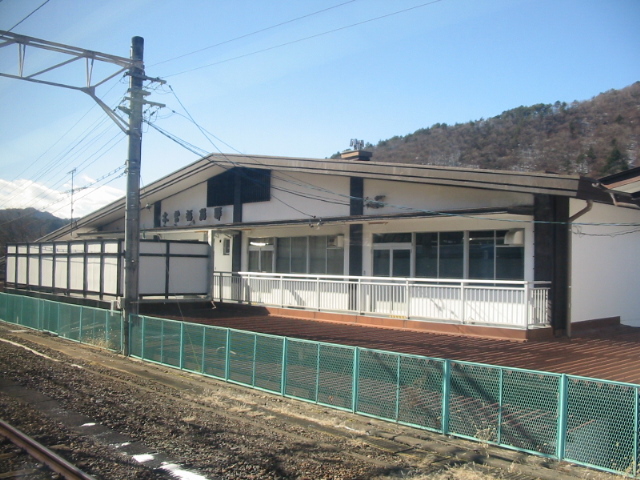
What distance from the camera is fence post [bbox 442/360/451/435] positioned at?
784 cm

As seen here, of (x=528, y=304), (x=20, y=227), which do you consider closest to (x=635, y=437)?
(x=528, y=304)

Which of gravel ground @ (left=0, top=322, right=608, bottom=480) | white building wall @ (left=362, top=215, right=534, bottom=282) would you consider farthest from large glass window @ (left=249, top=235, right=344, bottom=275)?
gravel ground @ (left=0, top=322, right=608, bottom=480)

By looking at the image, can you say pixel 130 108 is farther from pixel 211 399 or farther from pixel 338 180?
pixel 211 399

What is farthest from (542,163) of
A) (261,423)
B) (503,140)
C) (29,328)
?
(261,423)

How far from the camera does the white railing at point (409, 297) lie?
42.8 ft

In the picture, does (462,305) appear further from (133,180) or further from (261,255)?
(261,255)

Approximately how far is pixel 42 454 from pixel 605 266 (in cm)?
1421

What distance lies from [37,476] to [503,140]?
77.9 metres

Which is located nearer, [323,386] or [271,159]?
[323,386]

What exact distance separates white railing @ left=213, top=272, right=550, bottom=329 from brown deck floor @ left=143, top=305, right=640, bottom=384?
25.4 inches

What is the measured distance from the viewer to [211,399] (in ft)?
33.8

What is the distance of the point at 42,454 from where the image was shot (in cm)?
709

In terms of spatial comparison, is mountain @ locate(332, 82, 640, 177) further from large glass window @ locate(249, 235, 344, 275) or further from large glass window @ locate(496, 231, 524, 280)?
large glass window @ locate(496, 231, 524, 280)

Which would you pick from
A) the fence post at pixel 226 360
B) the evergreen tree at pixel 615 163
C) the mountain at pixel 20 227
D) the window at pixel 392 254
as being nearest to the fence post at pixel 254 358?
the fence post at pixel 226 360
